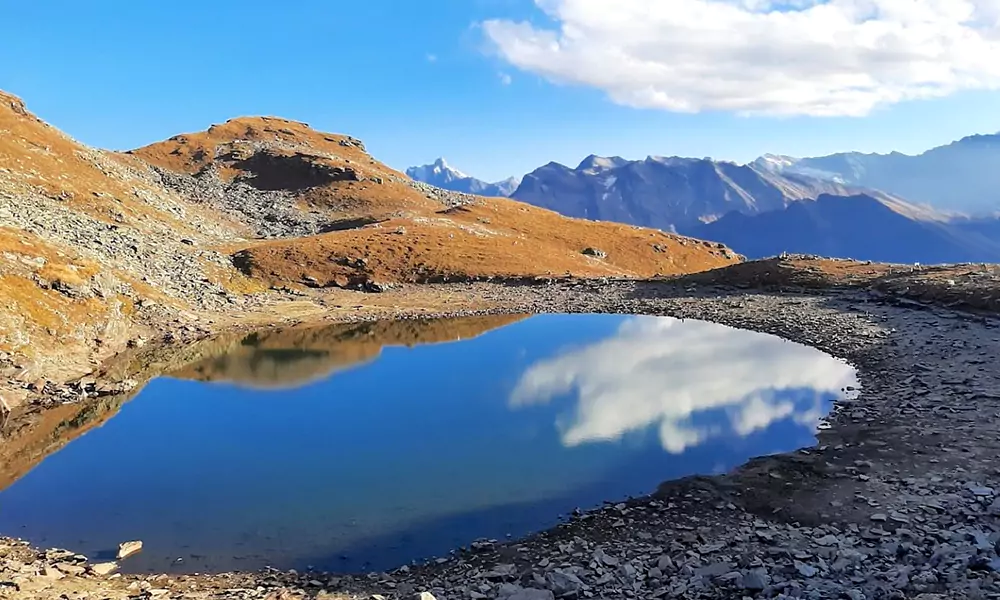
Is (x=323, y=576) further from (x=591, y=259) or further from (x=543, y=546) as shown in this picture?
(x=591, y=259)

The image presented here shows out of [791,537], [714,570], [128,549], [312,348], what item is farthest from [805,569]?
[312,348]

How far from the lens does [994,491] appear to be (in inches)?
643

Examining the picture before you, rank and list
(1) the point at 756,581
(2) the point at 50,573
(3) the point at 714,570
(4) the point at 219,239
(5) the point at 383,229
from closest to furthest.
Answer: (1) the point at 756,581 → (3) the point at 714,570 → (2) the point at 50,573 → (4) the point at 219,239 → (5) the point at 383,229

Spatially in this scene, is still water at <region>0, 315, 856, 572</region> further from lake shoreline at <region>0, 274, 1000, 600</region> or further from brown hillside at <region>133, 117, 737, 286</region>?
brown hillside at <region>133, 117, 737, 286</region>

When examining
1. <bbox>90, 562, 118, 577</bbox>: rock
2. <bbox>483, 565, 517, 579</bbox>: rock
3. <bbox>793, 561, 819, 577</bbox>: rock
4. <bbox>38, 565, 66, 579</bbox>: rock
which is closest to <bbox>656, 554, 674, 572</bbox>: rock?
<bbox>793, 561, 819, 577</bbox>: rock

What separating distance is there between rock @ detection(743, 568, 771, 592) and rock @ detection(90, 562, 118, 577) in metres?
14.4

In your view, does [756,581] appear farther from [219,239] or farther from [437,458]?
[219,239]

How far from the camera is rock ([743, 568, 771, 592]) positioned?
12.5 metres

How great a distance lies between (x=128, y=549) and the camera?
16422 millimetres

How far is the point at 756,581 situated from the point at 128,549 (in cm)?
1508

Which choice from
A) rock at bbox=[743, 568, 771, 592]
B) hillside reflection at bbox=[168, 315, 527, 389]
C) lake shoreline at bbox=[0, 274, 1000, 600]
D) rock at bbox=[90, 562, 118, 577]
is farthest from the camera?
hillside reflection at bbox=[168, 315, 527, 389]

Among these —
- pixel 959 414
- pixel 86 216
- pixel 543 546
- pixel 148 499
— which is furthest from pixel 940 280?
pixel 86 216

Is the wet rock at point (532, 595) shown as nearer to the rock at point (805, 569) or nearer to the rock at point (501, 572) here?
the rock at point (501, 572)

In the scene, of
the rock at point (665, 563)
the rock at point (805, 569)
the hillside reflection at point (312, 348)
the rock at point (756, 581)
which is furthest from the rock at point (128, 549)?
the hillside reflection at point (312, 348)
